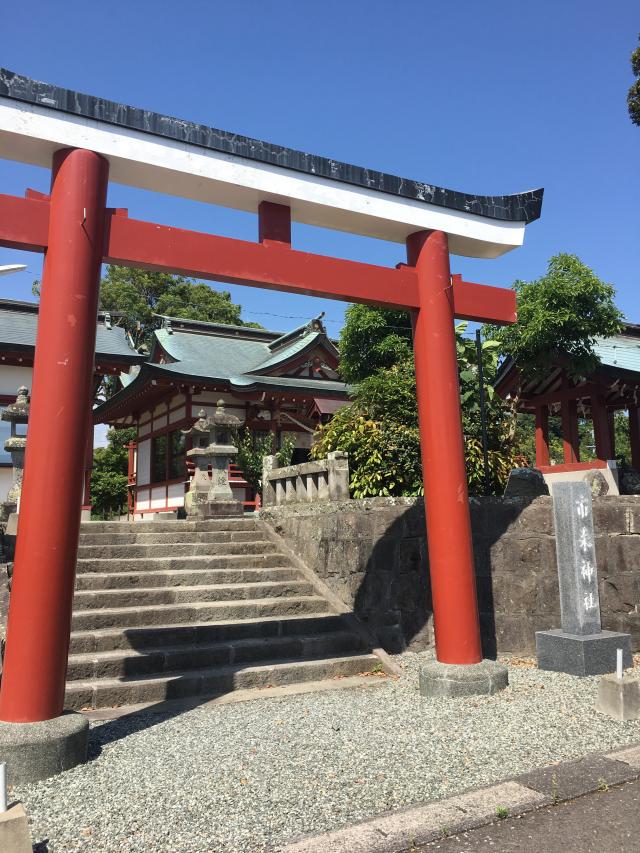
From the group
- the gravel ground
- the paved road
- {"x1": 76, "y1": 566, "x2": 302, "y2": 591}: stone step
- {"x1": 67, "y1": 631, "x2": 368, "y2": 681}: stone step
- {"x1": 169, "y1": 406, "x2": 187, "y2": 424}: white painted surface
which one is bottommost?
the paved road

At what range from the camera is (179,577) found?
792 centimetres

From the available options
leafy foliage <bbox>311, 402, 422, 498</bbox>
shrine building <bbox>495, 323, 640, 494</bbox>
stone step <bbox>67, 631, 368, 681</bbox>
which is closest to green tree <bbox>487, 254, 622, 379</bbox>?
shrine building <bbox>495, 323, 640, 494</bbox>

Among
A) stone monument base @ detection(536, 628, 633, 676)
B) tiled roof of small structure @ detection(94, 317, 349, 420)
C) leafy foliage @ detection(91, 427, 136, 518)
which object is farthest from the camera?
leafy foliage @ detection(91, 427, 136, 518)

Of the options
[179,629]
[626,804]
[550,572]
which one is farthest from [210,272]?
[550,572]

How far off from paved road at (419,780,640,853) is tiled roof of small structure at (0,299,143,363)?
13.6 meters

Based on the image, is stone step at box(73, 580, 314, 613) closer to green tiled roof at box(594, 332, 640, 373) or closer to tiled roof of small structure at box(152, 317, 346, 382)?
tiled roof of small structure at box(152, 317, 346, 382)

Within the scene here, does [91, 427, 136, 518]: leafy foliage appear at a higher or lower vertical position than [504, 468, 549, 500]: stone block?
higher

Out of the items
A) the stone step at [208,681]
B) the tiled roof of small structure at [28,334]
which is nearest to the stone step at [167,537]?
the stone step at [208,681]

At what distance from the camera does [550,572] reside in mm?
7453

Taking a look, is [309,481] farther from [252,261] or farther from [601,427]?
[601,427]

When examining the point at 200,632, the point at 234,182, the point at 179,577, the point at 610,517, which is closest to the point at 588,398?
the point at 610,517

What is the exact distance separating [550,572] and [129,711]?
16.0 feet

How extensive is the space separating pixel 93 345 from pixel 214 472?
23.4 ft

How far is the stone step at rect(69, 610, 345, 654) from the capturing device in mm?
6348
